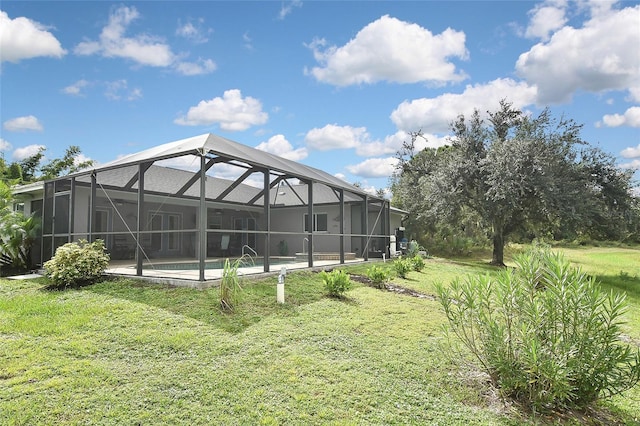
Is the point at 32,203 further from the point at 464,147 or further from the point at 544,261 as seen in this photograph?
the point at 464,147

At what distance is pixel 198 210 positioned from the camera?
16375 mm

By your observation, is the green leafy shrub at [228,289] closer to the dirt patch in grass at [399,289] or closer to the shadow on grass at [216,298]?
the shadow on grass at [216,298]

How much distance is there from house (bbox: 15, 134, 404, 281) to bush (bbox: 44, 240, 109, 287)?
60 cm

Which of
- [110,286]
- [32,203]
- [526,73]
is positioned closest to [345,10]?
[526,73]

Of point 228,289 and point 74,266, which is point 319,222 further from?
point 228,289

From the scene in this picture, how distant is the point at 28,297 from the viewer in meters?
7.29

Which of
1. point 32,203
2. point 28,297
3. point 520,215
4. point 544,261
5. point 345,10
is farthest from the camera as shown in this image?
point 520,215

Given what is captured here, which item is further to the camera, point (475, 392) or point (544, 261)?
point (475, 392)

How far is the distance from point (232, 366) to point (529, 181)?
49.1 ft

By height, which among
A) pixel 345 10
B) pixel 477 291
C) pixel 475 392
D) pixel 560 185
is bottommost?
pixel 475 392

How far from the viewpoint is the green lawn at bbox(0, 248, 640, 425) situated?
3.41m

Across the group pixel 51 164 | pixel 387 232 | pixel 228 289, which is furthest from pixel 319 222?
pixel 51 164

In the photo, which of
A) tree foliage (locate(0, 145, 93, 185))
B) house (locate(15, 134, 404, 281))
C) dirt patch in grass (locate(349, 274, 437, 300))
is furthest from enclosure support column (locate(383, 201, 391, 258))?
tree foliage (locate(0, 145, 93, 185))

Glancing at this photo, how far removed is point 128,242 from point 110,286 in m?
6.42
